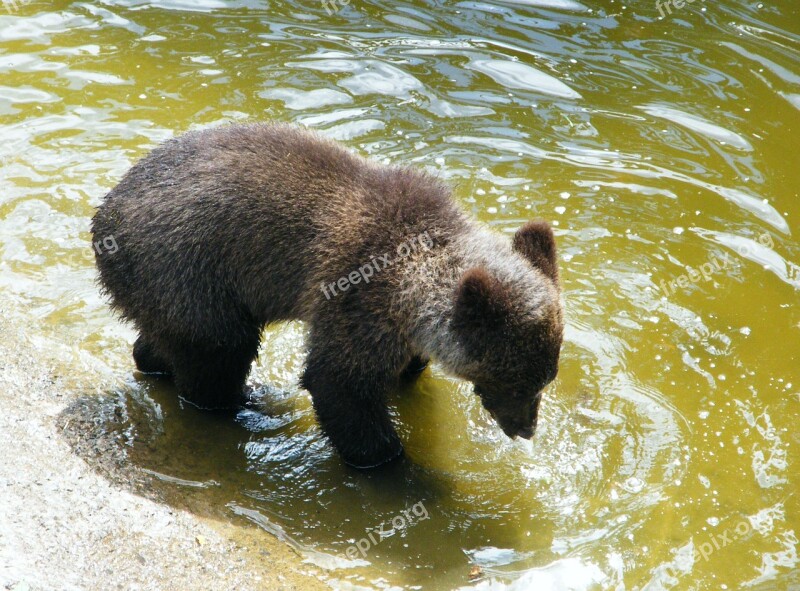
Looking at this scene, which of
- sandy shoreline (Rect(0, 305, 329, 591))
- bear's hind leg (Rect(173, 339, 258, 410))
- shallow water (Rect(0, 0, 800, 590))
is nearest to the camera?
sandy shoreline (Rect(0, 305, 329, 591))

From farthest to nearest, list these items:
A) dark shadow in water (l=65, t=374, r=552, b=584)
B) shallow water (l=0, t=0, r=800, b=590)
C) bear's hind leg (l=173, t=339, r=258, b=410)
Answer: bear's hind leg (l=173, t=339, r=258, b=410) → shallow water (l=0, t=0, r=800, b=590) → dark shadow in water (l=65, t=374, r=552, b=584)

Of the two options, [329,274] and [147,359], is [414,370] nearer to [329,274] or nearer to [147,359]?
[329,274]

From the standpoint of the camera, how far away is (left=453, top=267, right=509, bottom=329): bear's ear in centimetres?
620

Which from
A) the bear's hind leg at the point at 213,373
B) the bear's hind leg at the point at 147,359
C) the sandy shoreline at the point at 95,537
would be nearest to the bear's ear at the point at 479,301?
the bear's hind leg at the point at 213,373

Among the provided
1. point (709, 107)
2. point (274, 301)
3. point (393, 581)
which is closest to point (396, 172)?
point (274, 301)

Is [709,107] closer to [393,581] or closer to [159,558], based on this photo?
[393,581]

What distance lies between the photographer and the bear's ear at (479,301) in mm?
6203

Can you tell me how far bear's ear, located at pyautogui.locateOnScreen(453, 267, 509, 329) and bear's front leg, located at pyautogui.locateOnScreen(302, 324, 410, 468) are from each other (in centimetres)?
77

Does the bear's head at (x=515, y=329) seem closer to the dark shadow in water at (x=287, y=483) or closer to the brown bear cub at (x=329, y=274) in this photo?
the brown bear cub at (x=329, y=274)

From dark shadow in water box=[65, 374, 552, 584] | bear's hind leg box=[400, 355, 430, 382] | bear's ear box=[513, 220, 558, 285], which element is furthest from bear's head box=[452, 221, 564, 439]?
bear's hind leg box=[400, 355, 430, 382]

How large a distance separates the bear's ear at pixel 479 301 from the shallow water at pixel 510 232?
149cm

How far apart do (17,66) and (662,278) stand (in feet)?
29.7

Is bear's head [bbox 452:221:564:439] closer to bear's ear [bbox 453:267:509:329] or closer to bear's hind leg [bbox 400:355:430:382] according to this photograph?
bear's ear [bbox 453:267:509:329]

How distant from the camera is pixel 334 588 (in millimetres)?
6117
